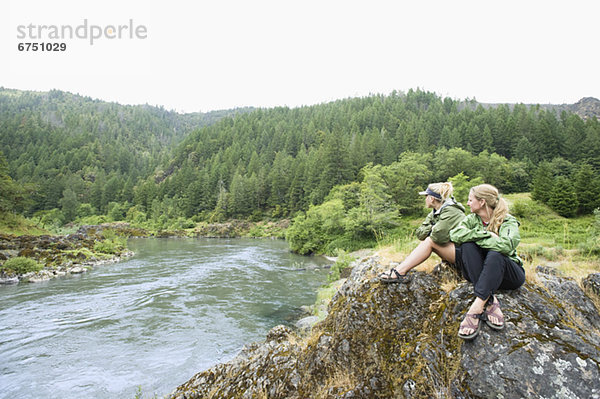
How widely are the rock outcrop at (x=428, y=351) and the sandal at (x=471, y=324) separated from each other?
85 mm

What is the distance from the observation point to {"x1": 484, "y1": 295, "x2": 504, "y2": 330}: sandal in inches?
117

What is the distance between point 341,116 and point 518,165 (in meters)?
71.9

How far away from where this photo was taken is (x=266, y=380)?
14.5 feet

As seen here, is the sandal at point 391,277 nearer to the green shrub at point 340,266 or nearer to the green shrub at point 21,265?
the green shrub at point 340,266

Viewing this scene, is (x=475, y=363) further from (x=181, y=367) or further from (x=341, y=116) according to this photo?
(x=341, y=116)

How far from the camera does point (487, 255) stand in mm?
3357

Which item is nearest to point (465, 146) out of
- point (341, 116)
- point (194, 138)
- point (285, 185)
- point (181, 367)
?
point (285, 185)

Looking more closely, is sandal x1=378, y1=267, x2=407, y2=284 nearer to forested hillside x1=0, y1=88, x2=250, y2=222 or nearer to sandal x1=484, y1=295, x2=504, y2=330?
sandal x1=484, y1=295, x2=504, y2=330

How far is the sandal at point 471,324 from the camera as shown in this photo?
301 cm

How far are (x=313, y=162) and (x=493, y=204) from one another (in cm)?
6689

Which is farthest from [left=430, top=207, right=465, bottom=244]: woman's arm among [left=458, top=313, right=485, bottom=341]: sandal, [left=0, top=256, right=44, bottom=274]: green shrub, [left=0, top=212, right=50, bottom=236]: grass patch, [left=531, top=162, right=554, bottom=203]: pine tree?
→ [left=0, top=212, right=50, bottom=236]: grass patch

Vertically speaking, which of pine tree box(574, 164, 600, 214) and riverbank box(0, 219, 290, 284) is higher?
pine tree box(574, 164, 600, 214)

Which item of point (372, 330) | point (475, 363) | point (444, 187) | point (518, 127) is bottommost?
point (372, 330)

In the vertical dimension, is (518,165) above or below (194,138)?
below
